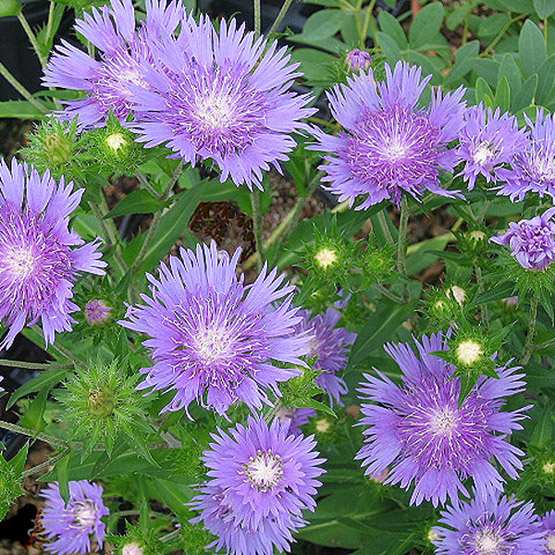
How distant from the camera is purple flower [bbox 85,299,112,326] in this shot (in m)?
1.70

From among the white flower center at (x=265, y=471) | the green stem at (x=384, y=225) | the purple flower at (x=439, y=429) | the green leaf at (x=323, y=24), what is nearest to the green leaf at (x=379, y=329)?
the purple flower at (x=439, y=429)

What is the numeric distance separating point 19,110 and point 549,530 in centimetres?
183

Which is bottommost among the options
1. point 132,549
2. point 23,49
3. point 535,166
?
point 132,549

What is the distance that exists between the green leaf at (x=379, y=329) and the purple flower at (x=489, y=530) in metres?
0.43

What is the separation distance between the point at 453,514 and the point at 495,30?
6.20 feet

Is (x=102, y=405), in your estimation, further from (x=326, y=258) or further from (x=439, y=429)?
(x=439, y=429)

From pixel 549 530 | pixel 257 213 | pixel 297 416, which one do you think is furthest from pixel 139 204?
pixel 549 530

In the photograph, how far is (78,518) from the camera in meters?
2.27

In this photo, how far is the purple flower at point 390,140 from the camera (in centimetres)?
165

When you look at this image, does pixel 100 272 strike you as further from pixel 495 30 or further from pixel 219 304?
pixel 495 30

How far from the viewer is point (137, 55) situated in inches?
68.9

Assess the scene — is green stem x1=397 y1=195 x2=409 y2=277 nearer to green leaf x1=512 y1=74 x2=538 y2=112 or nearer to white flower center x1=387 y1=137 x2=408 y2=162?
white flower center x1=387 y1=137 x2=408 y2=162

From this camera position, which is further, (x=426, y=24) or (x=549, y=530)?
(x=426, y=24)

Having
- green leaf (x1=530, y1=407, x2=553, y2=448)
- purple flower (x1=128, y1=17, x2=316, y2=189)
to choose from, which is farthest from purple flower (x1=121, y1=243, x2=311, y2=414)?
green leaf (x1=530, y1=407, x2=553, y2=448)
